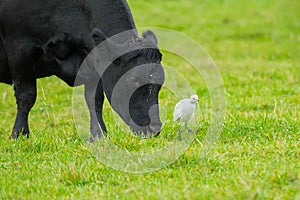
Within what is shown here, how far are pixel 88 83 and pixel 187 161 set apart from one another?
2.11m

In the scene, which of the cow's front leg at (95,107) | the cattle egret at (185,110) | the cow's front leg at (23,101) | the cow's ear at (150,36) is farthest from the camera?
the cow's front leg at (23,101)

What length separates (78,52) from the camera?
727 cm

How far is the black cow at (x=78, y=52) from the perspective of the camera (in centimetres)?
647

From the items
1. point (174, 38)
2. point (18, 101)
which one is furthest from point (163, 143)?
point (174, 38)

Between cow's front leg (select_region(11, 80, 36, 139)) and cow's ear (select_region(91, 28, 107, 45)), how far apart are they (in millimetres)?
1334

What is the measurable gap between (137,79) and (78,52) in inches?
44.9

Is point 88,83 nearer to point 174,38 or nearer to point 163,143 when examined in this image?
point 163,143

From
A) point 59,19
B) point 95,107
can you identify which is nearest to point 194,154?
point 95,107

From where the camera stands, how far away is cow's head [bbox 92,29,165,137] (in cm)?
641

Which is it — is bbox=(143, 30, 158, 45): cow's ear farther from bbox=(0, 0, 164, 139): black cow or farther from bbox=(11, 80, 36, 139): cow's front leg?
bbox=(11, 80, 36, 139): cow's front leg

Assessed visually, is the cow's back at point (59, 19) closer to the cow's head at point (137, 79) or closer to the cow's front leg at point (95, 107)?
the cow's head at point (137, 79)

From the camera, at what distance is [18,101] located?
306 inches

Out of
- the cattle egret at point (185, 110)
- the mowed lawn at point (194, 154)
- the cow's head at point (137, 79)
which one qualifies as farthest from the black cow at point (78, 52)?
the cattle egret at point (185, 110)

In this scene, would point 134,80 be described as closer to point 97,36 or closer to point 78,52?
point 97,36
